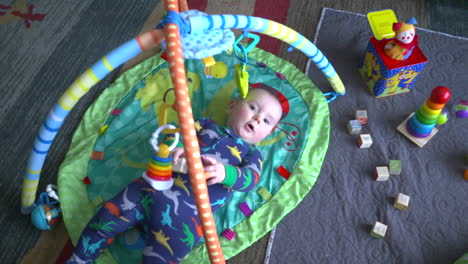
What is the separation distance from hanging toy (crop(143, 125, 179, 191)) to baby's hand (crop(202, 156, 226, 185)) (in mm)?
107

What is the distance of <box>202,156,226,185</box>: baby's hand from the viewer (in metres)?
1.08

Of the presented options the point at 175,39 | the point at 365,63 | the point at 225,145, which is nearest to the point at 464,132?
the point at 365,63

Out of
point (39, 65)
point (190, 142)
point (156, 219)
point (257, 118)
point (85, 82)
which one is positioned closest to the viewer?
point (190, 142)

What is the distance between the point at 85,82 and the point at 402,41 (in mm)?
1136

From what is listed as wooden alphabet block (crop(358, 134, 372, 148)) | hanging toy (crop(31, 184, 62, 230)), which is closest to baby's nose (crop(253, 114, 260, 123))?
wooden alphabet block (crop(358, 134, 372, 148))

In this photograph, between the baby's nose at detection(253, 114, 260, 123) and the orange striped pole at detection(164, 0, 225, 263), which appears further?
the baby's nose at detection(253, 114, 260, 123)

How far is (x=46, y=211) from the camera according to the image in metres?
1.28

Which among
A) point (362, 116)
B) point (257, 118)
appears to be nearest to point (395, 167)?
point (362, 116)

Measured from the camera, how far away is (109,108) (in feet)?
4.99

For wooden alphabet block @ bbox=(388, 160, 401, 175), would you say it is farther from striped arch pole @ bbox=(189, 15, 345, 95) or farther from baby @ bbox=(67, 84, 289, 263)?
baby @ bbox=(67, 84, 289, 263)

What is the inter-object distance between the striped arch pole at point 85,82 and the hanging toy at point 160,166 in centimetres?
22

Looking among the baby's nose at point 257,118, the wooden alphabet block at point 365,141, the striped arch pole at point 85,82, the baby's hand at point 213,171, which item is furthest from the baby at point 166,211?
the wooden alphabet block at point 365,141

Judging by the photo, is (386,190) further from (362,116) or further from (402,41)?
(402,41)

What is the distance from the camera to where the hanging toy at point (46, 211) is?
1.27 meters
